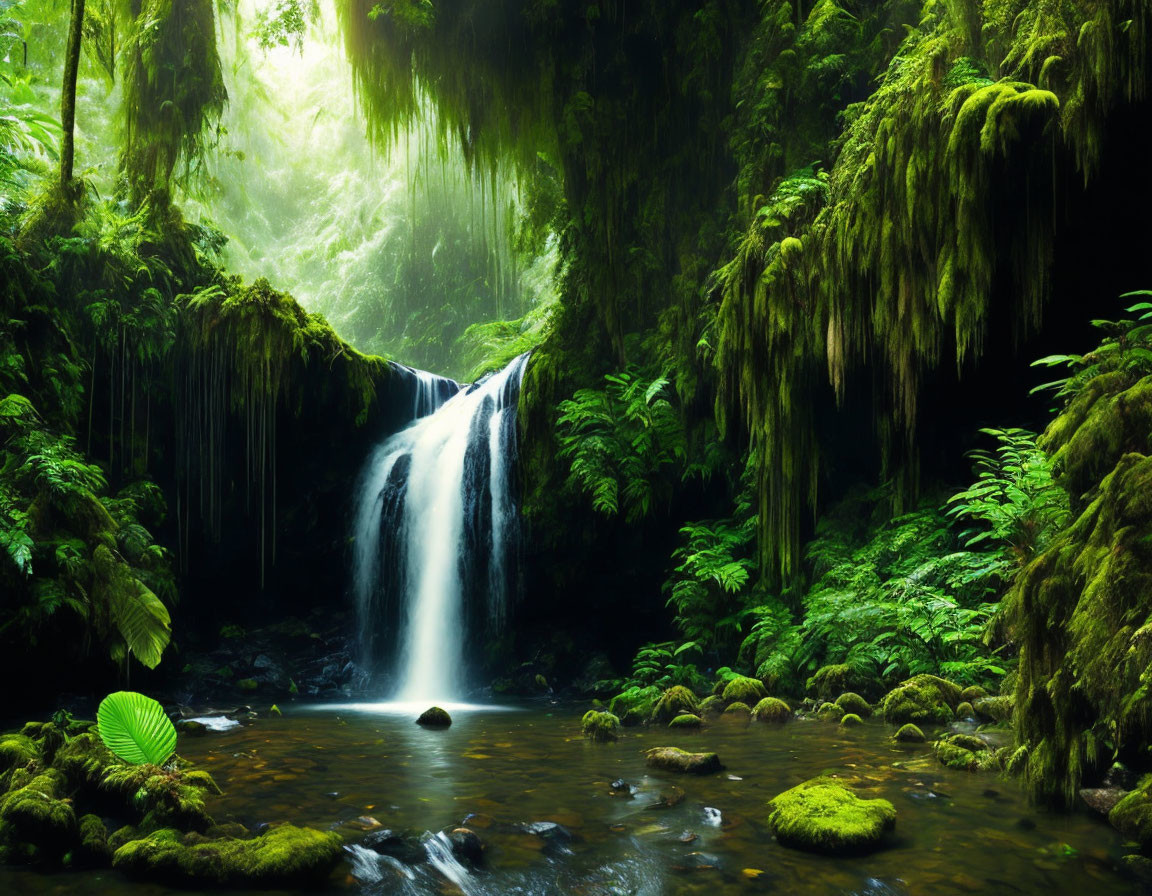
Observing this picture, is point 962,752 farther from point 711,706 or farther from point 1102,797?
point 711,706

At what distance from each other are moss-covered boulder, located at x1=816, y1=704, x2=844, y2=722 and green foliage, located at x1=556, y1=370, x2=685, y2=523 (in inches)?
150

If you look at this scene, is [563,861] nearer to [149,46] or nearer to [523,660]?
[523,660]

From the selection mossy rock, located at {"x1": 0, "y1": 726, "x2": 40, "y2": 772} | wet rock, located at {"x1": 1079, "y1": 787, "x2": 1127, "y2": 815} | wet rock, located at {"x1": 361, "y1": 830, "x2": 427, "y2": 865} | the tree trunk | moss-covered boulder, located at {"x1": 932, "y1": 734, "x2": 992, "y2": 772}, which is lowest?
moss-covered boulder, located at {"x1": 932, "y1": 734, "x2": 992, "y2": 772}

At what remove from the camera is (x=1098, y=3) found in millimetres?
5648

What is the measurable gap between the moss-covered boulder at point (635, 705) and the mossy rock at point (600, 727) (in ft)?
1.67

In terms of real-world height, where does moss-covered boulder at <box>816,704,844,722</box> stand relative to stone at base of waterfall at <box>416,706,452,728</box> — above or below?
above

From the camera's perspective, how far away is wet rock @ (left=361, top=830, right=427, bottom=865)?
11.8 feet

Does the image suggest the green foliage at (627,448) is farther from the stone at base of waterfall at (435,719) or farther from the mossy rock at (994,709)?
the mossy rock at (994,709)

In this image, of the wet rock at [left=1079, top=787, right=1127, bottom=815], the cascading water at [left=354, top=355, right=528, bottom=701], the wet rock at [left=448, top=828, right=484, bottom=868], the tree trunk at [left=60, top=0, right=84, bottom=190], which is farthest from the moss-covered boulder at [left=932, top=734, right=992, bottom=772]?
the tree trunk at [left=60, top=0, right=84, bottom=190]

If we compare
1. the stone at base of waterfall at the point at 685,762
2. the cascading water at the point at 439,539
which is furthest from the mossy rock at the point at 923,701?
the cascading water at the point at 439,539

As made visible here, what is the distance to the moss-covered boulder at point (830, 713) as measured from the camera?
689 cm

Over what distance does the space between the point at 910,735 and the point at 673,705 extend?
2394 millimetres

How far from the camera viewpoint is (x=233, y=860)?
3.26m

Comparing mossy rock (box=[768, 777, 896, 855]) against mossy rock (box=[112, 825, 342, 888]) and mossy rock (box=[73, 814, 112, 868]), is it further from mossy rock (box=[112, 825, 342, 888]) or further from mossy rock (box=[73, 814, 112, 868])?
mossy rock (box=[73, 814, 112, 868])
